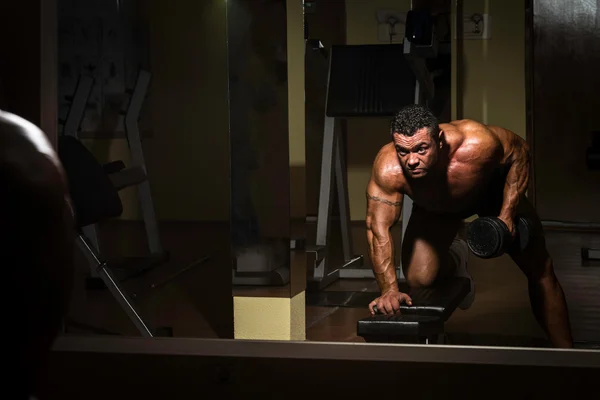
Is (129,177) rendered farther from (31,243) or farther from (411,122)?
(31,243)

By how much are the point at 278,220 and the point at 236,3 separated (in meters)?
0.40

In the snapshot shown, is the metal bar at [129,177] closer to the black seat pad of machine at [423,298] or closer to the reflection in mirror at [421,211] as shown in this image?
the reflection in mirror at [421,211]

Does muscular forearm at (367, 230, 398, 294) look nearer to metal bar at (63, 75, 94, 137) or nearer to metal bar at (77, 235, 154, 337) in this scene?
metal bar at (77, 235, 154, 337)

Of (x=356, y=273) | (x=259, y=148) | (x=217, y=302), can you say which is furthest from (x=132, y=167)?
(x=356, y=273)

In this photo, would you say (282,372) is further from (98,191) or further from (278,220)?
(98,191)

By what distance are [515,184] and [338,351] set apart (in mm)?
1252

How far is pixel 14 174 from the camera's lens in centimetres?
40

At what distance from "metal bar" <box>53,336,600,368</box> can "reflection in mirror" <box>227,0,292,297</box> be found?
0.60 metres

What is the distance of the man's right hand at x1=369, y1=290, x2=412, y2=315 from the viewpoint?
1819 mm

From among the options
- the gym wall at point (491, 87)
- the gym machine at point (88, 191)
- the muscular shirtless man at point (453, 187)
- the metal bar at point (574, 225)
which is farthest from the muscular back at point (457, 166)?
the metal bar at point (574, 225)

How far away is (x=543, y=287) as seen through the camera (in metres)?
2.13

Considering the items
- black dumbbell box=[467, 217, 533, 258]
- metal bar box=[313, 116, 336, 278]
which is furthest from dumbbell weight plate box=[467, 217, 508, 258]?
metal bar box=[313, 116, 336, 278]

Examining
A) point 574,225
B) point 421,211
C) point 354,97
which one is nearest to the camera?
point 421,211

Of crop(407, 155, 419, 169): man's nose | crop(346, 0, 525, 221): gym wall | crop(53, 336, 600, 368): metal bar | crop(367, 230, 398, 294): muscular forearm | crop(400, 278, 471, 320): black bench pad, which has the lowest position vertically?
crop(400, 278, 471, 320): black bench pad
